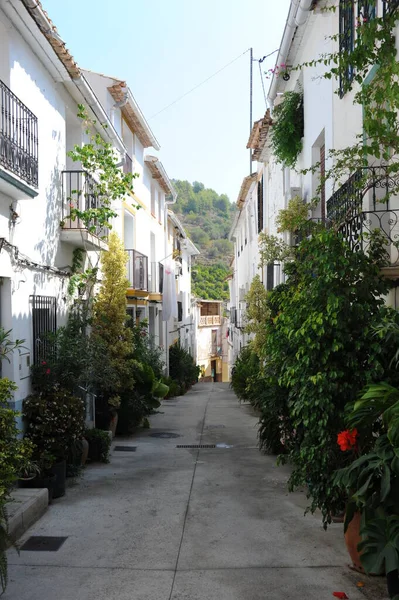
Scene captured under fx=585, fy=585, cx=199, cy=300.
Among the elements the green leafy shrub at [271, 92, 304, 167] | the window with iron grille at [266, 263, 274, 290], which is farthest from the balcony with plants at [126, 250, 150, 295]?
the green leafy shrub at [271, 92, 304, 167]

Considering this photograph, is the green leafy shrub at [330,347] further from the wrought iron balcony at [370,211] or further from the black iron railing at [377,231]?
the wrought iron balcony at [370,211]

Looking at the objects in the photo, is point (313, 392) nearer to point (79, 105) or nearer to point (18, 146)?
point (18, 146)

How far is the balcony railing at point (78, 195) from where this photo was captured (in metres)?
10.4

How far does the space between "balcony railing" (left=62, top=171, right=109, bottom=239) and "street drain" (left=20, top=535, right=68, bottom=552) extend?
5.50 m

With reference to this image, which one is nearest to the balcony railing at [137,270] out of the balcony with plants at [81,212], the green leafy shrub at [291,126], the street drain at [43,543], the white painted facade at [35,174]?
the white painted facade at [35,174]

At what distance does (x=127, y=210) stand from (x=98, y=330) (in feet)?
19.6

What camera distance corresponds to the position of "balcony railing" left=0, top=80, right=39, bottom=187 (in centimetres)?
712

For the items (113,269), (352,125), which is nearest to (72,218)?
(113,269)

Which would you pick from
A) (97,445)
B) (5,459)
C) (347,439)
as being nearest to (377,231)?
(347,439)

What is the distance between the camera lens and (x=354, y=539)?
5.28 meters

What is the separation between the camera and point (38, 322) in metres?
8.91

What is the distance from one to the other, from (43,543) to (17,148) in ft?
15.7

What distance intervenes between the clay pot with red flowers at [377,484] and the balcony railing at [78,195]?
260 inches

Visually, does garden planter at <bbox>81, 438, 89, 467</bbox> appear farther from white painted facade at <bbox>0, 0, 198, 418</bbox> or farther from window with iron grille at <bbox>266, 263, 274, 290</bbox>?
window with iron grille at <bbox>266, 263, 274, 290</bbox>
